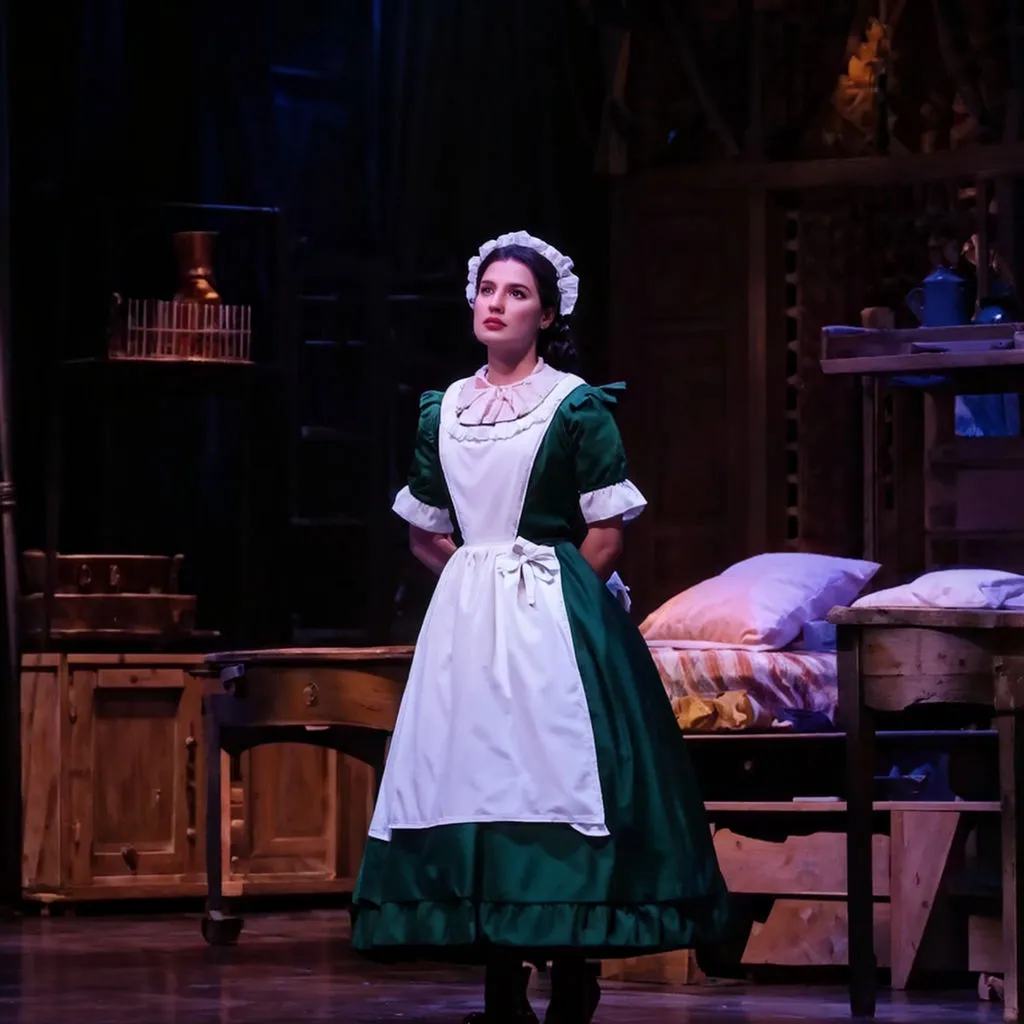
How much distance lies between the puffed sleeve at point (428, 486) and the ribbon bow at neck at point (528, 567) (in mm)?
224

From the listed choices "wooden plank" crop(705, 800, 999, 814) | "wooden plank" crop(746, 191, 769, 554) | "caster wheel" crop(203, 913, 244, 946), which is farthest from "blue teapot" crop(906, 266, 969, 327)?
"caster wheel" crop(203, 913, 244, 946)

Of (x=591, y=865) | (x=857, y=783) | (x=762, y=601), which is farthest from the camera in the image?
(x=762, y=601)

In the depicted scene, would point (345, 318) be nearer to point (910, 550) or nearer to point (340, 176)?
point (340, 176)

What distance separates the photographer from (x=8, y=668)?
23.1 ft

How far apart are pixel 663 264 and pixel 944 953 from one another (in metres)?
3.56

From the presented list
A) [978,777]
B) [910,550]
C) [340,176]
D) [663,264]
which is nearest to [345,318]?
[340,176]

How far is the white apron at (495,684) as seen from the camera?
3.96 meters

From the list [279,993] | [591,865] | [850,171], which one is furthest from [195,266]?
[591,865]

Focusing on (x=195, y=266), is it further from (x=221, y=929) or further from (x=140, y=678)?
(x=221, y=929)

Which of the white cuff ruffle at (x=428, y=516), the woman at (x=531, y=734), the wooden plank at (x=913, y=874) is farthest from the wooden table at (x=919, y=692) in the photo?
the white cuff ruffle at (x=428, y=516)

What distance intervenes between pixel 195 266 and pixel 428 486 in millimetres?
3297

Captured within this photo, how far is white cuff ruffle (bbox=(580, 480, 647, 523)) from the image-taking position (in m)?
4.09

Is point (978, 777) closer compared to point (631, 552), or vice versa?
point (978, 777)

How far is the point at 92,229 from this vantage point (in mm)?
7359
